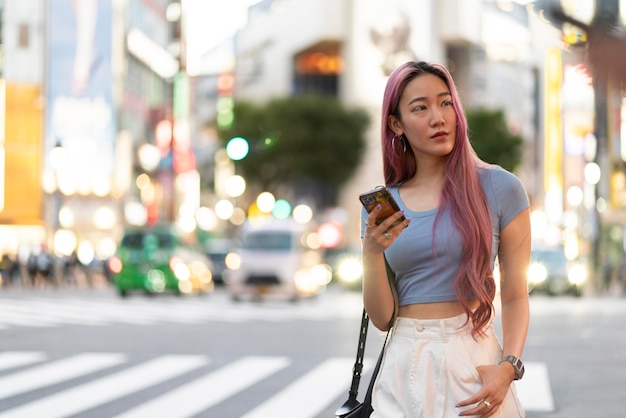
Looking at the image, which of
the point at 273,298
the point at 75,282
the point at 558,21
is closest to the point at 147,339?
the point at 558,21

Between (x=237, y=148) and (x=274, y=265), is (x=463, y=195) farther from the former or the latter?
(x=274, y=265)

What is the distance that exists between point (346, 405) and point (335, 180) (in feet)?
223

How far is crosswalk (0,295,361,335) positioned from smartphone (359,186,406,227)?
1599 cm

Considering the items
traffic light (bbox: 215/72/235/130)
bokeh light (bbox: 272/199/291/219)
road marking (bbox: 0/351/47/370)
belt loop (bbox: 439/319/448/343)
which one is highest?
traffic light (bbox: 215/72/235/130)

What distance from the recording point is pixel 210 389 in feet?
32.5

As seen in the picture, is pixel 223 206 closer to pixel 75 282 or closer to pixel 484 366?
pixel 75 282

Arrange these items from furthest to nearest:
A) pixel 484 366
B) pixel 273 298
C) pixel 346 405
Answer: pixel 273 298 → pixel 346 405 → pixel 484 366

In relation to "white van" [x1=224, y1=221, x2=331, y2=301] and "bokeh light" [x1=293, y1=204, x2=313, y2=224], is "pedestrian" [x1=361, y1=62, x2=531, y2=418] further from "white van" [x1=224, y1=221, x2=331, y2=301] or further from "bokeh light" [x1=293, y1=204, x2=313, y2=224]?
"bokeh light" [x1=293, y1=204, x2=313, y2=224]

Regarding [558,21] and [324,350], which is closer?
[558,21]

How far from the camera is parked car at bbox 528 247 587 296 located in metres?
34.8

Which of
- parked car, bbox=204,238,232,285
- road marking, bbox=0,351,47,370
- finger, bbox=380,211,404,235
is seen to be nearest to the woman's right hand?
finger, bbox=380,211,404,235

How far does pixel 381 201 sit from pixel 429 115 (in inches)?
16.2

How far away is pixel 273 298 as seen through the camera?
3225 centimetres

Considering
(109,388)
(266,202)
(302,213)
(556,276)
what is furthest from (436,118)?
(302,213)
